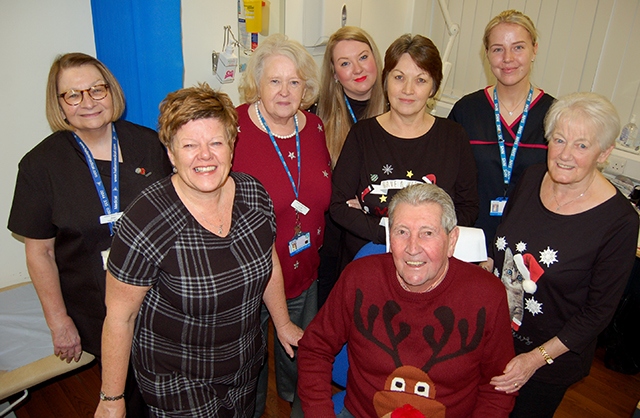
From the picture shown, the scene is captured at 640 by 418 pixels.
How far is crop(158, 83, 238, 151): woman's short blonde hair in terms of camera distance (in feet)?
4.97

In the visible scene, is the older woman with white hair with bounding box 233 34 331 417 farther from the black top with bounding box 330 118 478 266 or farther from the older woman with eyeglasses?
the older woman with eyeglasses

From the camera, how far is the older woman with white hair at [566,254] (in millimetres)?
1698

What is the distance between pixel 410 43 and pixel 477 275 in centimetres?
101

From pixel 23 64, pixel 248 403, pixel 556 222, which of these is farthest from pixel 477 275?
pixel 23 64

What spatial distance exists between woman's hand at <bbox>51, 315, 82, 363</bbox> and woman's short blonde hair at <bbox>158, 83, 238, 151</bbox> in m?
1.03

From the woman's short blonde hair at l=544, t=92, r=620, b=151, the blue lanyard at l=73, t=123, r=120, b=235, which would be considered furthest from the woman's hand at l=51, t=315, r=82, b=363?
the woman's short blonde hair at l=544, t=92, r=620, b=151

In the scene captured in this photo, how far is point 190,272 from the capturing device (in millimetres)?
1525

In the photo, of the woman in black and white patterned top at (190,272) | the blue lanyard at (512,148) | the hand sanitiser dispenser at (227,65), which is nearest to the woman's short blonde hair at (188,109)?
the woman in black and white patterned top at (190,272)

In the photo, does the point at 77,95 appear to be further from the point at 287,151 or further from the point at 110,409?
the point at 110,409

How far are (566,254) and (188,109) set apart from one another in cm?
139

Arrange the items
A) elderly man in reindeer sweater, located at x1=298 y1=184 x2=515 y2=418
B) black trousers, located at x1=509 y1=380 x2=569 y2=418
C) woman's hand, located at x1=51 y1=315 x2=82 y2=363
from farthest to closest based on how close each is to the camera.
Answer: woman's hand, located at x1=51 y1=315 x2=82 y2=363
black trousers, located at x1=509 y1=380 x2=569 y2=418
elderly man in reindeer sweater, located at x1=298 y1=184 x2=515 y2=418

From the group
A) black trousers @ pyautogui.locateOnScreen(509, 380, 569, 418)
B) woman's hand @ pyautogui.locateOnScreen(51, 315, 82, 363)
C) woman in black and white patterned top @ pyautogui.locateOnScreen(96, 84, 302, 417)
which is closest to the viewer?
woman in black and white patterned top @ pyautogui.locateOnScreen(96, 84, 302, 417)

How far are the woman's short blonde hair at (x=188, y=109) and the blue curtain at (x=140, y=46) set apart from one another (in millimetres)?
1293

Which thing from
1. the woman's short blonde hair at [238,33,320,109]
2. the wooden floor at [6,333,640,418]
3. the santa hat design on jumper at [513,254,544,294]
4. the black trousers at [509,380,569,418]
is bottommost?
the wooden floor at [6,333,640,418]
